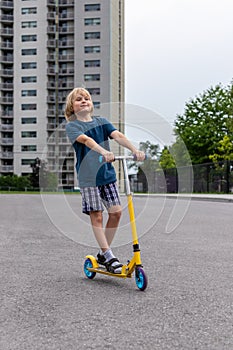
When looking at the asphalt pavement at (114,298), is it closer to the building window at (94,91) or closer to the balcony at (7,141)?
the building window at (94,91)

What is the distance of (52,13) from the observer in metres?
76.1

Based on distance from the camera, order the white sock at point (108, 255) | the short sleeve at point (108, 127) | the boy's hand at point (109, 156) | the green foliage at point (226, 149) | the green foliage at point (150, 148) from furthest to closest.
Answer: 1. the green foliage at point (226, 149)
2. the green foliage at point (150, 148)
3. the short sleeve at point (108, 127)
4. the white sock at point (108, 255)
5. the boy's hand at point (109, 156)

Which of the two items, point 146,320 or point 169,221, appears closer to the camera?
point 146,320

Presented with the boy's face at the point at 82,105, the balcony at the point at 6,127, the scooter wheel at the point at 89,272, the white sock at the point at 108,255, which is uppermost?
the balcony at the point at 6,127

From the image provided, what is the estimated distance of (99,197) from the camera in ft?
16.5

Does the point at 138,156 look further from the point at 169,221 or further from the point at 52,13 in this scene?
the point at 52,13

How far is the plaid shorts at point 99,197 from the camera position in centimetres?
501

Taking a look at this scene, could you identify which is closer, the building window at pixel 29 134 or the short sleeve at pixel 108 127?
the short sleeve at pixel 108 127

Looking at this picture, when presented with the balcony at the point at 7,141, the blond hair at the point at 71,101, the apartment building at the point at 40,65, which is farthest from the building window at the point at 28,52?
the blond hair at the point at 71,101

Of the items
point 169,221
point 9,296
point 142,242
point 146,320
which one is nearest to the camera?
point 146,320

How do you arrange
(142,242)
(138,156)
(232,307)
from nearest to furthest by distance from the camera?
(232,307)
(138,156)
(142,242)

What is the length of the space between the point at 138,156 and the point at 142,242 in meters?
3.59

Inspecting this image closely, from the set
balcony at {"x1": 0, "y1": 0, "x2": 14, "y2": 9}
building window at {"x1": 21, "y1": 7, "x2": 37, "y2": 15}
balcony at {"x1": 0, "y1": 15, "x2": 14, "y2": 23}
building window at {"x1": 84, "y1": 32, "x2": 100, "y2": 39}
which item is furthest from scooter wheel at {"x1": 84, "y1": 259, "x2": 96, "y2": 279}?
balcony at {"x1": 0, "y1": 0, "x2": 14, "y2": 9}

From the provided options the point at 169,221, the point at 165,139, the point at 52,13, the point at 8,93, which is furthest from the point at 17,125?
the point at 165,139
